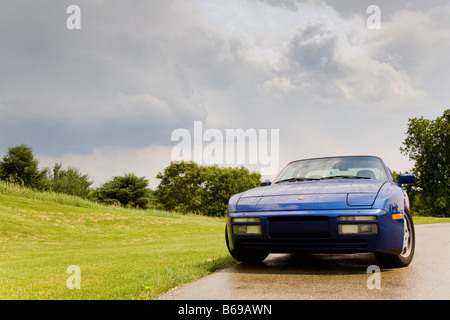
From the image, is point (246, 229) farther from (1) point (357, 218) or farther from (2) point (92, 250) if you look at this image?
(2) point (92, 250)

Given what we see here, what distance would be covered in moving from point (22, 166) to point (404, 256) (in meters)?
51.0

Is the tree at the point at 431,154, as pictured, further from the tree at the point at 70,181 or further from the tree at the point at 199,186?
the tree at the point at 70,181

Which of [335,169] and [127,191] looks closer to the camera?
[335,169]

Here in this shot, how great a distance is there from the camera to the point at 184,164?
61.6m

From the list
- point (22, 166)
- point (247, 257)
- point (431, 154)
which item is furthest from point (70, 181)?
point (247, 257)

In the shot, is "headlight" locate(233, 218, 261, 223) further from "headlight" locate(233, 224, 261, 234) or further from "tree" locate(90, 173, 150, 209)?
"tree" locate(90, 173, 150, 209)

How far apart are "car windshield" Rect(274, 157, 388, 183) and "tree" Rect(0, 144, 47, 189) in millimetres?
47389

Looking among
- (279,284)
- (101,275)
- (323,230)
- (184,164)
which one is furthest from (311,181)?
(184,164)

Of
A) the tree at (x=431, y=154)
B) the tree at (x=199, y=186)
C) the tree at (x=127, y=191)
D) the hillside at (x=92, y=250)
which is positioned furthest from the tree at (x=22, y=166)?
the tree at (x=431, y=154)

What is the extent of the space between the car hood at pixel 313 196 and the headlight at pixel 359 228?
8.1 inches

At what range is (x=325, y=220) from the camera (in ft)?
12.9
